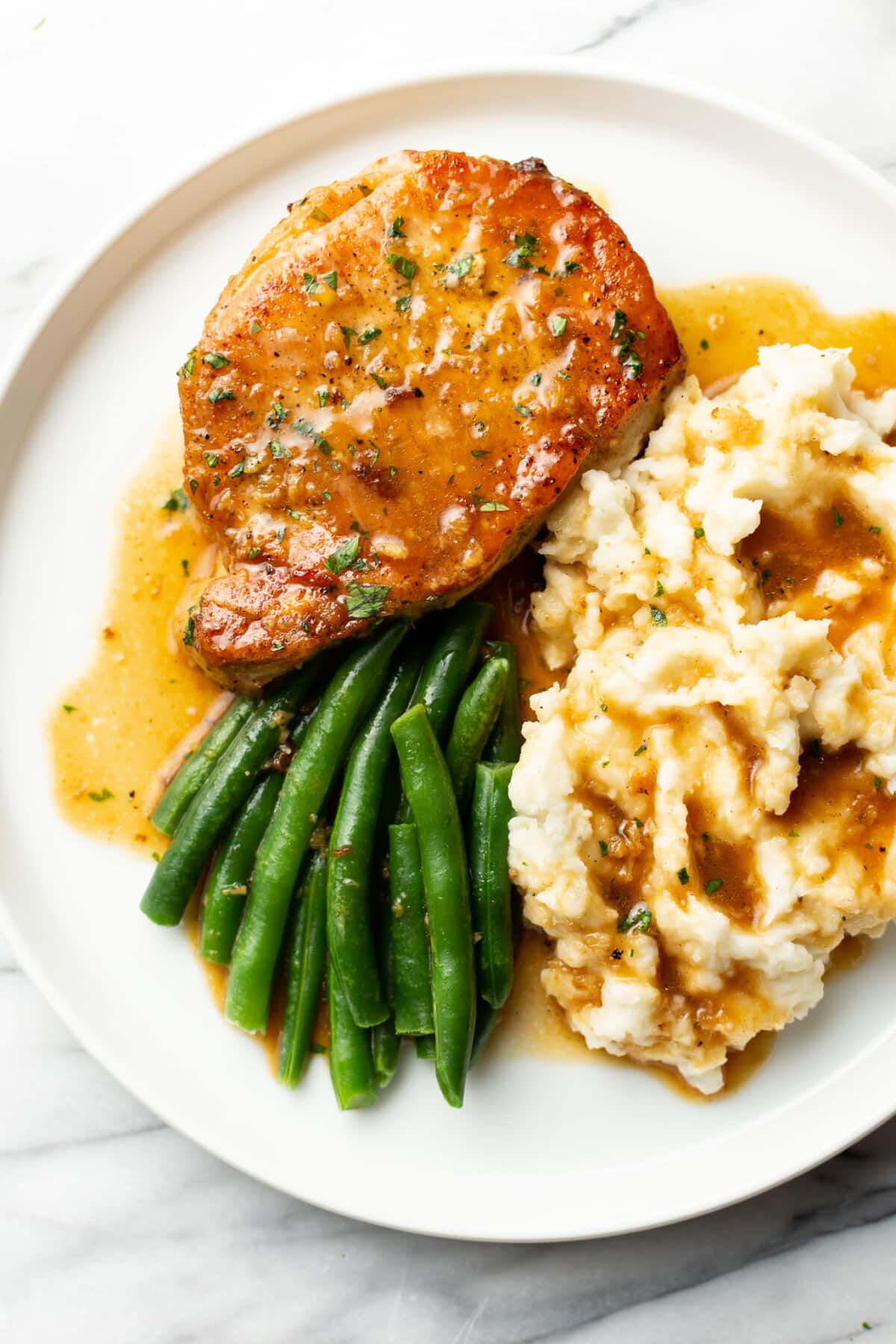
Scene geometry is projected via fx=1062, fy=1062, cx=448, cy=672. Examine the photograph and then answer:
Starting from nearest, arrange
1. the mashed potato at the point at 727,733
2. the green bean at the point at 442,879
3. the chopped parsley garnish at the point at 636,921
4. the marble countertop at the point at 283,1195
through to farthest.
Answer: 1. the mashed potato at the point at 727,733
2. the chopped parsley garnish at the point at 636,921
3. the green bean at the point at 442,879
4. the marble countertop at the point at 283,1195

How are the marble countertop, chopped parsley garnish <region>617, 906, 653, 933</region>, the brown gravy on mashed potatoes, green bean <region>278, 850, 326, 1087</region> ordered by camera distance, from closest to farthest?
1. chopped parsley garnish <region>617, 906, 653, 933</region>
2. green bean <region>278, 850, 326, 1087</region>
3. the brown gravy on mashed potatoes
4. the marble countertop

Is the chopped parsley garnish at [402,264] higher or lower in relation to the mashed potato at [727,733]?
higher

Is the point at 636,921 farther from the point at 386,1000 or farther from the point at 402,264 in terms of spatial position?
the point at 402,264

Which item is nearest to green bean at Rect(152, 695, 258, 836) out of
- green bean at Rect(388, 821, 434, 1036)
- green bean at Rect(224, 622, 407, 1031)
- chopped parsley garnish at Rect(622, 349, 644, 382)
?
green bean at Rect(224, 622, 407, 1031)

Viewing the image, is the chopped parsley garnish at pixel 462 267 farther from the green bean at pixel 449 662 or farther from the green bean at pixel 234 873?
the green bean at pixel 234 873

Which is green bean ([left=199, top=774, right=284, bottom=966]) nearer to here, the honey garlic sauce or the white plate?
the white plate

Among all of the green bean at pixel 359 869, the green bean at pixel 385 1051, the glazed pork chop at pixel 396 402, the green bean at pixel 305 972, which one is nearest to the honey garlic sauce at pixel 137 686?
the glazed pork chop at pixel 396 402

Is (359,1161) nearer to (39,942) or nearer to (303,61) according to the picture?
(39,942)

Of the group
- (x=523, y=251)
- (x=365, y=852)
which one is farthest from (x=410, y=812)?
(x=523, y=251)
